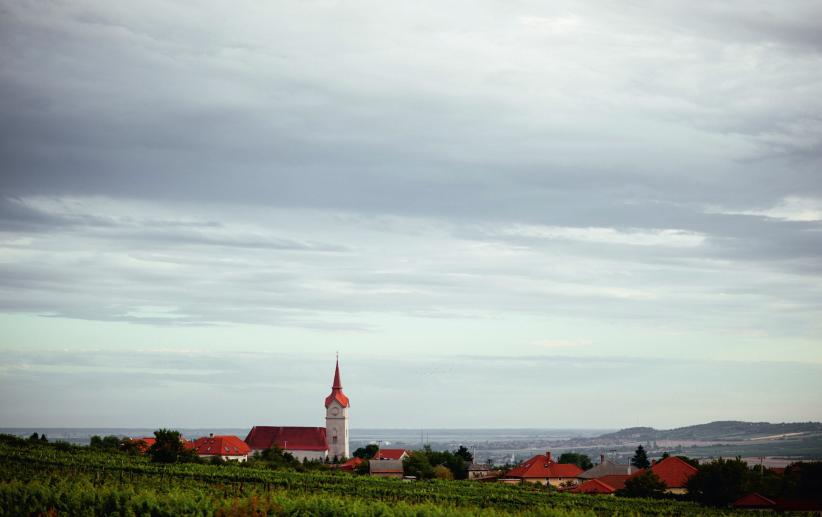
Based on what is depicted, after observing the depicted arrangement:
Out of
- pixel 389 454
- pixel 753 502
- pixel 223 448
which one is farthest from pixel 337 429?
pixel 753 502

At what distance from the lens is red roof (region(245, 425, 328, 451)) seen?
6663 inches

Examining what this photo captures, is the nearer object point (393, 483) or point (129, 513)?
point (129, 513)

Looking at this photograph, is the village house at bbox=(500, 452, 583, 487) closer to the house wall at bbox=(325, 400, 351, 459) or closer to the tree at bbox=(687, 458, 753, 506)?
the tree at bbox=(687, 458, 753, 506)

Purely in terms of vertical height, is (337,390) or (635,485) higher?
(337,390)

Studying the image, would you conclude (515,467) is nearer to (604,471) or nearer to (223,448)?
(604,471)

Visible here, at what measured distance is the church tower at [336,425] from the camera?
170250mm

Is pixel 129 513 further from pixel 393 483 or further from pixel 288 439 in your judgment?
pixel 288 439

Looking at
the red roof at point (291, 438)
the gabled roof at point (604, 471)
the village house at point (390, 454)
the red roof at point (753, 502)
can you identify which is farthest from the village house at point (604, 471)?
the red roof at point (291, 438)

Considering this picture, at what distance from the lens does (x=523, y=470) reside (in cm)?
11725

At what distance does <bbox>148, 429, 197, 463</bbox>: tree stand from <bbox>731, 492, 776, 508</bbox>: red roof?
47744 millimetres

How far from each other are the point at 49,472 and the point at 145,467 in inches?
502

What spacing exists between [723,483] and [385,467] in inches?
2191

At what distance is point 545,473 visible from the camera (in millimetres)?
116312

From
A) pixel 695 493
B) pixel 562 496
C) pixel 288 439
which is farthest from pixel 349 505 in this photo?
pixel 288 439
